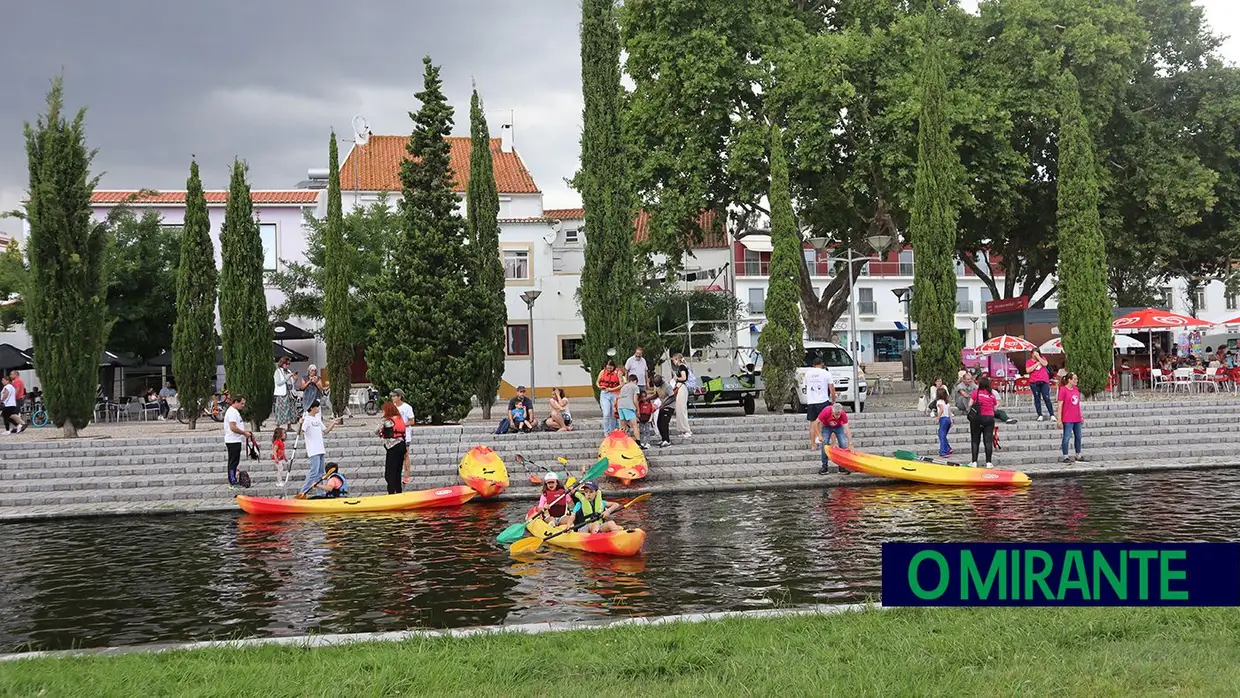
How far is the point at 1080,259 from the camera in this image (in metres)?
27.8

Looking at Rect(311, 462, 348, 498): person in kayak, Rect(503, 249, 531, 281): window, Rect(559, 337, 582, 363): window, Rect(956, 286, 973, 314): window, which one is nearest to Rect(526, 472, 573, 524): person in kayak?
Rect(311, 462, 348, 498): person in kayak

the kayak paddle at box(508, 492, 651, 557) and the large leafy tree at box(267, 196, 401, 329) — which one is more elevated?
the large leafy tree at box(267, 196, 401, 329)

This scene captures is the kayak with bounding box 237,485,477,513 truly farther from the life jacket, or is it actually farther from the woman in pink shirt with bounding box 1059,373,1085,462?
the woman in pink shirt with bounding box 1059,373,1085,462

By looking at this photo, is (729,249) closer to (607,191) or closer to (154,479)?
(607,191)

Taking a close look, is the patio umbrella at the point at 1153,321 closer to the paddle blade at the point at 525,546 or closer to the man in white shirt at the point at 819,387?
the man in white shirt at the point at 819,387

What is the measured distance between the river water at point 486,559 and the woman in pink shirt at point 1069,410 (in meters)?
2.12

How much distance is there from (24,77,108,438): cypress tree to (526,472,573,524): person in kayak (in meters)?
15.3

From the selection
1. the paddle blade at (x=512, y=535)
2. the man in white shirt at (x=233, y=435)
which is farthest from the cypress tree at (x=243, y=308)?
the paddle blade at (x=512, y=535)

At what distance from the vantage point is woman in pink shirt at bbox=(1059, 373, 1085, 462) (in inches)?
756

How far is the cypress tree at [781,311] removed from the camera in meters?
26.4

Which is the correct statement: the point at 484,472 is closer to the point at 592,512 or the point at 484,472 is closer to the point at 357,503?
the point at 357,503

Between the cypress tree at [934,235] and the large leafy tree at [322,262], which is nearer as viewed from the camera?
the cypress tree at [934,235]

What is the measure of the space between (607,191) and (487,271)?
5424mm

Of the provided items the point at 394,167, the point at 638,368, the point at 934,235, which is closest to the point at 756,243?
the point at 394,167
